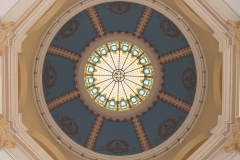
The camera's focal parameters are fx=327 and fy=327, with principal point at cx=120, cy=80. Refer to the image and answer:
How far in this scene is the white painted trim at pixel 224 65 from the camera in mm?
7719

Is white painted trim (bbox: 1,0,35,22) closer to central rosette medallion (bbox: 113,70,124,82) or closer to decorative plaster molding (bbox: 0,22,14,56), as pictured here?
decorative plaster molding (bbox: 0,22,14,56)

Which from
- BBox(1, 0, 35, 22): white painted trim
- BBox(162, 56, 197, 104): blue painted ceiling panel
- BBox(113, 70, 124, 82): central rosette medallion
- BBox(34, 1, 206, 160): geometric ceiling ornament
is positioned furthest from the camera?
BBox(113, 70, 124, 82): central rosette medallion

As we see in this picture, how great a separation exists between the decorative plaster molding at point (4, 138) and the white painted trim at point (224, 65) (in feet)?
16.5

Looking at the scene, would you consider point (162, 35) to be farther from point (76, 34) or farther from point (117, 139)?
point (117, 139)

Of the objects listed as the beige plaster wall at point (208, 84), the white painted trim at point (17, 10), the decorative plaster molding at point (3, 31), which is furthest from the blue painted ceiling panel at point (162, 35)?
the decorative plaster molding at point (3, 31)

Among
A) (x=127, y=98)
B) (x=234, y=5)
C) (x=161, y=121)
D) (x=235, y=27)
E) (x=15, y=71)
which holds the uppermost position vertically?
(x=127, y=98)

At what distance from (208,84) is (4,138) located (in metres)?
6.48

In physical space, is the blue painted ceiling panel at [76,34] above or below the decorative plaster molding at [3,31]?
above

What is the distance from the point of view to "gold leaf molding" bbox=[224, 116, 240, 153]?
7748 mm

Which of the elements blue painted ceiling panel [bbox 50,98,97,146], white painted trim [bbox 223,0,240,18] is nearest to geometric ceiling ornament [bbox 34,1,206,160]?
blue painted ceiling panel [bbox 50,98,97,146]

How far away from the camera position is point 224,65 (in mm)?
8188

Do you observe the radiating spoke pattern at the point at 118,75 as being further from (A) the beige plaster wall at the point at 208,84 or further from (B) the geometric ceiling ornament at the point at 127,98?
(A) the beige plaster wall at the point at 208,84

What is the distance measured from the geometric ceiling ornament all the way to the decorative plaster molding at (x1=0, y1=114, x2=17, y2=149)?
313 cm

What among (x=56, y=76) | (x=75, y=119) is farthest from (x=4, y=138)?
(x=75, y=119)
